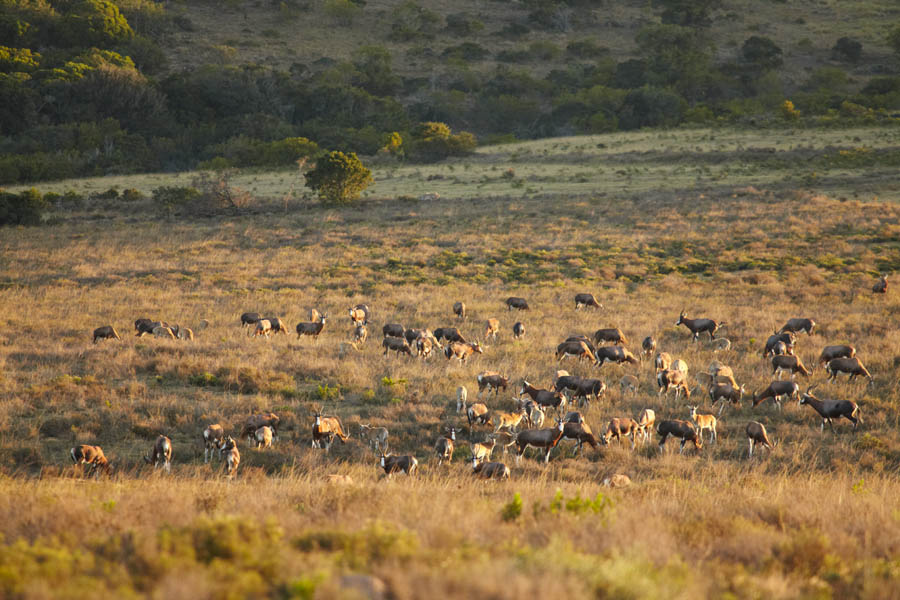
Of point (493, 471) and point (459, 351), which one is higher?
point (493, 471)

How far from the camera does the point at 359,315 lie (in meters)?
23.9

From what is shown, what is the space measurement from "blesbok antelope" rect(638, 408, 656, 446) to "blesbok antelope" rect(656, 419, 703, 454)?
428mm

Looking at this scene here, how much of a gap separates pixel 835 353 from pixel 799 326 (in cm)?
371

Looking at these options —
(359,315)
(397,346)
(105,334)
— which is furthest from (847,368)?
(105,334)

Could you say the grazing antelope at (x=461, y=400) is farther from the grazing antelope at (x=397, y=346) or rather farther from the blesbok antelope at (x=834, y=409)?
the blesbok antelope at (x=834, y=409)

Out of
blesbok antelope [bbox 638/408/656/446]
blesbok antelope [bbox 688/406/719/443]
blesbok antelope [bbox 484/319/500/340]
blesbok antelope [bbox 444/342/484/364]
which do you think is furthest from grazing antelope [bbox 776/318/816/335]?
blesbok antelope [bbox 444/342/484/364]

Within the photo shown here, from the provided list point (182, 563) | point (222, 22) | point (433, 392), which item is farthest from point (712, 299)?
point (222, 22)

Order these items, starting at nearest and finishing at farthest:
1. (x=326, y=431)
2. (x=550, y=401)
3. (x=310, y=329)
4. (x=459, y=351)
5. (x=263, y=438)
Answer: (x=263, y=438) < (x=326, y=431) < (x=550, y=401) < (x=459, y=351) < (x=310, y=329)

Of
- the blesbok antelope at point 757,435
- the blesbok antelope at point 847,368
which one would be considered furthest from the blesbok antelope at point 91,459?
the blesbok antelope at point 847,368

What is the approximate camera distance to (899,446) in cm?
1328

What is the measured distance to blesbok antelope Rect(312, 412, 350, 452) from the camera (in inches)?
512

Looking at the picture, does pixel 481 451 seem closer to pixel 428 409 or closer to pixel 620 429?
pixel 428 409

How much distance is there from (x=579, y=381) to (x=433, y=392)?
11.4 ft

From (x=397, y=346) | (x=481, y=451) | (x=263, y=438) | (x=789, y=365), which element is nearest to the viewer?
(x=481, y=451)
